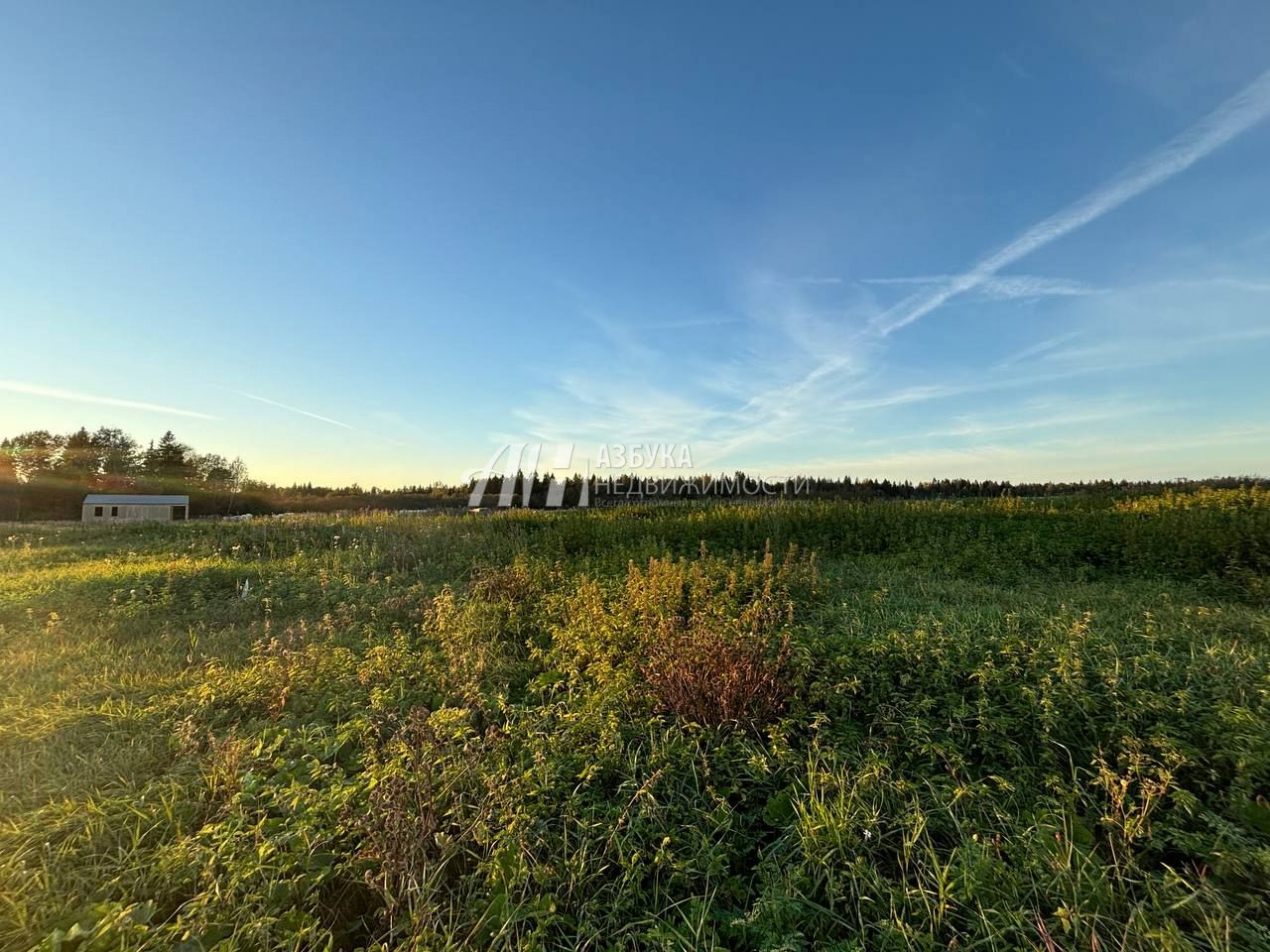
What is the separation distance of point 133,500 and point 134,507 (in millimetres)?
505

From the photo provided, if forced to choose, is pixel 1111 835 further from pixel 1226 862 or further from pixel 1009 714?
pixel 1009 714

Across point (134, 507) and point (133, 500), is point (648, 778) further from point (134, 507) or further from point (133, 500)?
point (133, 500)

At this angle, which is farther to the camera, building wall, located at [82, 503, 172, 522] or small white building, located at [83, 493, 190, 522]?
small white building, located at [83, 493, 190, 522]

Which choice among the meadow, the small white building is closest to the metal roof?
the small white building

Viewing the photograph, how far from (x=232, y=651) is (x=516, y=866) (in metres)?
4.15

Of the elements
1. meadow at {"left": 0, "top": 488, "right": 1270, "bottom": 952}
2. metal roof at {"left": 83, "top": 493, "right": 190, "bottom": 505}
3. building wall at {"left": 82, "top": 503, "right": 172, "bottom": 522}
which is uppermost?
metal roof at {"left": 83, "top": 493, "right": 190, "bottom": 505}

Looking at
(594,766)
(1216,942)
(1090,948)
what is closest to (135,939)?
(594,766)

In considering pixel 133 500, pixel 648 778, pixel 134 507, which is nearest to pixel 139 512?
pixel 134 507

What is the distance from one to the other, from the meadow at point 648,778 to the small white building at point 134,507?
27883 millimetres

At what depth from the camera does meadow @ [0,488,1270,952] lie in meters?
2.04

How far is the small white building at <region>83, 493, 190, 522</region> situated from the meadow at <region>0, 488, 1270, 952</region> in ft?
91.5

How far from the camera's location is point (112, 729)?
3473 millimetres

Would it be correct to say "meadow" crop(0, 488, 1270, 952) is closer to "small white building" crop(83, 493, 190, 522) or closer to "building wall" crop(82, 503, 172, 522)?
"building wall" crop(82, 503, 172, 522)

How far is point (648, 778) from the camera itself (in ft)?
8.64
